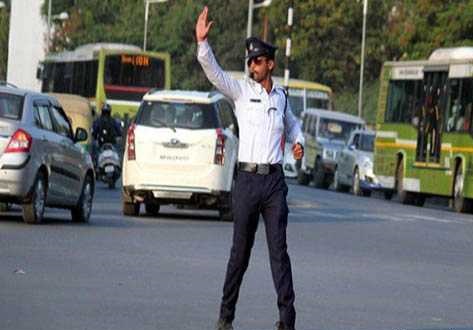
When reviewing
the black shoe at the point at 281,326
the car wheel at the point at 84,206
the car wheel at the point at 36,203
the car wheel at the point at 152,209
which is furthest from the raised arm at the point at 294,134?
the car wheel at the point at 152,209

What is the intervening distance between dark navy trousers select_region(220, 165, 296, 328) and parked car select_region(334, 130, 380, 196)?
1458 inches

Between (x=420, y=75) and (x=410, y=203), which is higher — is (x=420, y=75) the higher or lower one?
the higher one

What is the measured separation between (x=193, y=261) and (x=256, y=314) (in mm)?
5345

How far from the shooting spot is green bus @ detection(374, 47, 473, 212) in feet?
135

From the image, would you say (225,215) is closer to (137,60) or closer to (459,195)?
(459,195)

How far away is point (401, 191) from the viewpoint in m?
45.4

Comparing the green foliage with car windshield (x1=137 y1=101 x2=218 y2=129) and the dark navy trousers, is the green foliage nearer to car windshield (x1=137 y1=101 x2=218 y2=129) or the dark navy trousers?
car windshield (x1=137 y1=101 x2=218 y2=129)

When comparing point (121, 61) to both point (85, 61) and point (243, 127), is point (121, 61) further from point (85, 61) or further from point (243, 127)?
point (243, 127)

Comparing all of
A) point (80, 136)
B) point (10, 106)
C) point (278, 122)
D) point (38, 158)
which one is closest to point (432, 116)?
point (80, 136)

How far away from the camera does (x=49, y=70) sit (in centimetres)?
7031

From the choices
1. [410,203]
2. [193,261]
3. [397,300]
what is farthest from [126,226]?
[410,203]

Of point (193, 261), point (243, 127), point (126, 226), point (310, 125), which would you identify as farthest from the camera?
point (310, 125)

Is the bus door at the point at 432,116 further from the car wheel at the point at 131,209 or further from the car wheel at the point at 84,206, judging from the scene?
the car wheel at the point at 84,206

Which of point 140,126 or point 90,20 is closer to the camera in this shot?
point 140,126
